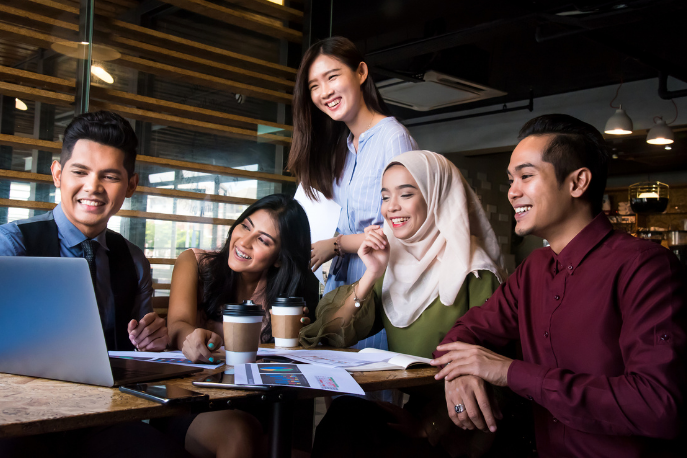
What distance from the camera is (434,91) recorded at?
580 centimetres

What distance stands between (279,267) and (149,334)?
24.6 inches

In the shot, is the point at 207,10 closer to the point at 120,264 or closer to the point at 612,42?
the point at 120,264

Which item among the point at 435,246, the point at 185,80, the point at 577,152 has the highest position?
the point at 185,80

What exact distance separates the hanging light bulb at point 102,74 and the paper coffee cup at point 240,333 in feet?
5.14

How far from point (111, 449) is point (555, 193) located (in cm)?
115

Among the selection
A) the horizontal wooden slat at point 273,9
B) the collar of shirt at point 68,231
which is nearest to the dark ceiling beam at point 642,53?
the horizontal wooden slat at point 273,9

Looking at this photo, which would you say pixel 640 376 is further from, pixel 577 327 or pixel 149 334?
pixel 149 334

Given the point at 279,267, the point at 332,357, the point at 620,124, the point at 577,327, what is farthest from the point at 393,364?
the point at 620,124

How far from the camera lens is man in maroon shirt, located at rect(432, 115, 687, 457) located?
3.76 ft

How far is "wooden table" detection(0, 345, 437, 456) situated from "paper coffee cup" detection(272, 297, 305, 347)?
46cm

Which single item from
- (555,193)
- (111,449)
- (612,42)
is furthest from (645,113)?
(111,449)

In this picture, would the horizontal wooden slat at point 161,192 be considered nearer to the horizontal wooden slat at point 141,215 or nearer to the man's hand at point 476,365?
the horizontal wooden slat at point 141,215

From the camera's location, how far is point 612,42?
5.05 metres

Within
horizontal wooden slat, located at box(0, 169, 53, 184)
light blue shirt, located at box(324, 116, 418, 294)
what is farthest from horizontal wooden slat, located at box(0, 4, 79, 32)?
light blue shirt, located at box(324, 116, 418, 294)
